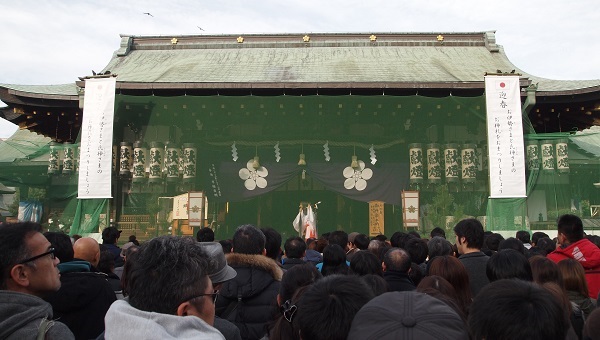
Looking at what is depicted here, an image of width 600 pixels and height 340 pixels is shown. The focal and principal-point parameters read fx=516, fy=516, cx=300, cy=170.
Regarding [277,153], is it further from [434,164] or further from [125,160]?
[434,164]

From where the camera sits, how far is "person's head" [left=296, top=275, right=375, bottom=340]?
72.2 inches

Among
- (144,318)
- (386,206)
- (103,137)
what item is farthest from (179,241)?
(386,206)

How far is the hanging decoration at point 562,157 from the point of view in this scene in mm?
13328

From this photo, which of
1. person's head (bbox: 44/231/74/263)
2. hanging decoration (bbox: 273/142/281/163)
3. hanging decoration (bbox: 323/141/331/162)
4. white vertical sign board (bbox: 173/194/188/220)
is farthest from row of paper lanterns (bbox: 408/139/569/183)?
person's head (bbox: 44/231/74/263)

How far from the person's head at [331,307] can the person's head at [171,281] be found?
368mm

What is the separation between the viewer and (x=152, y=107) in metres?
14.7

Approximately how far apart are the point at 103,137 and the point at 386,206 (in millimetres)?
8222

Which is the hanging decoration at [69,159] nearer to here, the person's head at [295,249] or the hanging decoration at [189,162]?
the hanging decoration at [189,162]

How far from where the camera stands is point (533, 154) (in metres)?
13.5

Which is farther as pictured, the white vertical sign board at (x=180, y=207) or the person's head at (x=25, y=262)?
the white vertical sign board at (x=180, y=207)

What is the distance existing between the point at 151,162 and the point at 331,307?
43.3 feet

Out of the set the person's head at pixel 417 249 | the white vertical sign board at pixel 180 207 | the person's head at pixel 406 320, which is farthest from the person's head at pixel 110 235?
the white vertical sign board at pixel 180 207

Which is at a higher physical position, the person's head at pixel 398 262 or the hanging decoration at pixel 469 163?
the hanging decoration at pixel 469 163

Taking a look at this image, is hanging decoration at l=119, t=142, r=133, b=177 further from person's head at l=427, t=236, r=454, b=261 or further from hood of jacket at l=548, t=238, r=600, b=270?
hood of jacket at l=548, t=238, r=600, b=270
